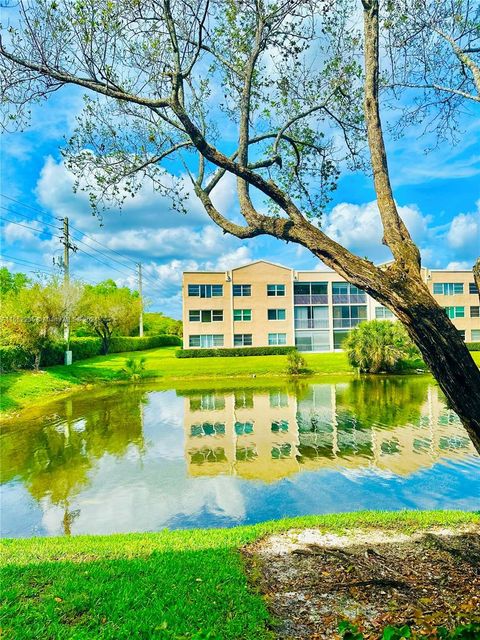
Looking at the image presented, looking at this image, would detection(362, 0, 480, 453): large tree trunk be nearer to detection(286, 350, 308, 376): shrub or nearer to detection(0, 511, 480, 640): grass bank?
detection(0, 511, 480, 640): grass bank

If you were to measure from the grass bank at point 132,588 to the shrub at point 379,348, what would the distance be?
76.0 ft

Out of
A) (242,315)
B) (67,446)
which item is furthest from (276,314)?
(67,446)

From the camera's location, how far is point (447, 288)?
43.2m

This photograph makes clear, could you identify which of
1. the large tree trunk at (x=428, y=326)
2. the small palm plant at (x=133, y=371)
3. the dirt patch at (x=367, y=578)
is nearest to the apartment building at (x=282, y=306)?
the small palm plant at (x=133, y=371)

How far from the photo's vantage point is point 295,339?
4144cm

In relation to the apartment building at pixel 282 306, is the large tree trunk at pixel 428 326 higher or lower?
lower

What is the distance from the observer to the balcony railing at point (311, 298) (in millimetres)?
41844

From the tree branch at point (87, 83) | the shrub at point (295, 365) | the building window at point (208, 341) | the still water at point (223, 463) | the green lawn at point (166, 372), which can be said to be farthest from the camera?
the building window at point (208, 341)

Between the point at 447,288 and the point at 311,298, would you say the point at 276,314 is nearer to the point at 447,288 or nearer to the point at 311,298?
the point at 311,298

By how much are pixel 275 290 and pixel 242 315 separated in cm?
416

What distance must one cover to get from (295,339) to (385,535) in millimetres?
35932

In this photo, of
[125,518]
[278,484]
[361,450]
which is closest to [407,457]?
[361,450]

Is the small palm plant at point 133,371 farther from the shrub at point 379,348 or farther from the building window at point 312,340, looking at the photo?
the building window at point 312,340

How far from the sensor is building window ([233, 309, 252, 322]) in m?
39.8
